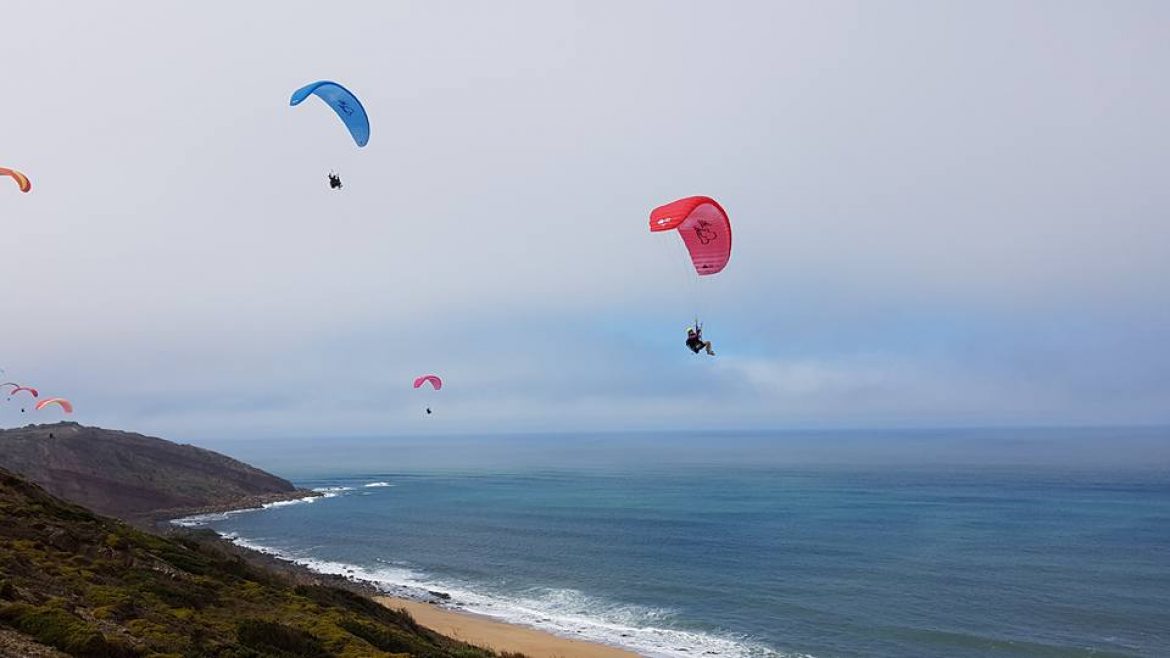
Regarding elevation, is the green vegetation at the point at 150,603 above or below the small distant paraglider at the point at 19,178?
below

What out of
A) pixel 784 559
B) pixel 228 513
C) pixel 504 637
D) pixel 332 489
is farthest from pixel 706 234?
pixel 332 489

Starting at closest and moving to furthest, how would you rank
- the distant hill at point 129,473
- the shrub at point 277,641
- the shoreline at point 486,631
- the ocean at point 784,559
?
1. the shrub at point 277,641
2. the shoreline at point 486,631
3. the ocean at point 784,559
4. the distant hill at point 129,473

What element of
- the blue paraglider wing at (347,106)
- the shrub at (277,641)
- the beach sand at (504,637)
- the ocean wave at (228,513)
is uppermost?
the blue paraglider wing at (347,106)

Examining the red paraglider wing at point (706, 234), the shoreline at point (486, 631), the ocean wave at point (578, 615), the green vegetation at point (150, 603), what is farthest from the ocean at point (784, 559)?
the red paraglider wing at point (706, 234)

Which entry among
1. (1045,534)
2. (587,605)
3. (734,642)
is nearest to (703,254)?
(734,642)

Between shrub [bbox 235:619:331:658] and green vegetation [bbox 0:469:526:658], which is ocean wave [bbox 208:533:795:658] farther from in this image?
shrub [bbox 235:619:331:658]

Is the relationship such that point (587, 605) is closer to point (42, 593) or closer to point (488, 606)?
point (488, 606)

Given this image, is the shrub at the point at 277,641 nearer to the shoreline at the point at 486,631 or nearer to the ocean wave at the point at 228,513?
the shoreline at the point at 486,631

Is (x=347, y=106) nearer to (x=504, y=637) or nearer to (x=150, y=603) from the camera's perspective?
(x=150, y=603)
